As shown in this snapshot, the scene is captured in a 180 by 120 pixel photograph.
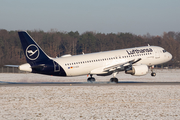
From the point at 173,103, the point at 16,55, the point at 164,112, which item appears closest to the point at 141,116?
the point at 164,112

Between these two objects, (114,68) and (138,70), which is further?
(114,68)

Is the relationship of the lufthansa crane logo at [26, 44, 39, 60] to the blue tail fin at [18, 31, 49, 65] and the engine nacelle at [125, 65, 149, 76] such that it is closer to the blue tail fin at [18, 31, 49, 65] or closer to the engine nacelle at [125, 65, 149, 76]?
the blue tail fin at [18, 31, 49, 65]

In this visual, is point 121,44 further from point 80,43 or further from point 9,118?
point 9,118

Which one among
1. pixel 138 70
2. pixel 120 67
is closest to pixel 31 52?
pixel 120 67

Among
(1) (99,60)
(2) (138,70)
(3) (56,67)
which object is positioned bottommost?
(2) (138,70)

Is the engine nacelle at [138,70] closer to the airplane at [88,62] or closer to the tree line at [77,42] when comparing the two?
the airplane at [88,62]

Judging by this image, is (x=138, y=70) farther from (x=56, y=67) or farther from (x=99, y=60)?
(x=56, y=67)

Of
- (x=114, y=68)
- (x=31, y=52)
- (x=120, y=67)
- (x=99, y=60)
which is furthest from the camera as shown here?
(x=99, y=60)

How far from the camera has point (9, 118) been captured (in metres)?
17.2

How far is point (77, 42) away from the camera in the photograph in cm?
17300

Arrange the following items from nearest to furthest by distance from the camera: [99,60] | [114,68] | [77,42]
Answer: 1. [114,68]
2. [99,60]
3. [77,42]

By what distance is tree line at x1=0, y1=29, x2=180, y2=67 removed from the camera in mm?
152750

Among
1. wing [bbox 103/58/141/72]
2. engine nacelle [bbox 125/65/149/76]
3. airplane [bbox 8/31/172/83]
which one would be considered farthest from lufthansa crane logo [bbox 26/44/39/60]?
engine nacelle [bbox 125/65/149/76]

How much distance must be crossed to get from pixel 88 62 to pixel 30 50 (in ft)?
30.5
